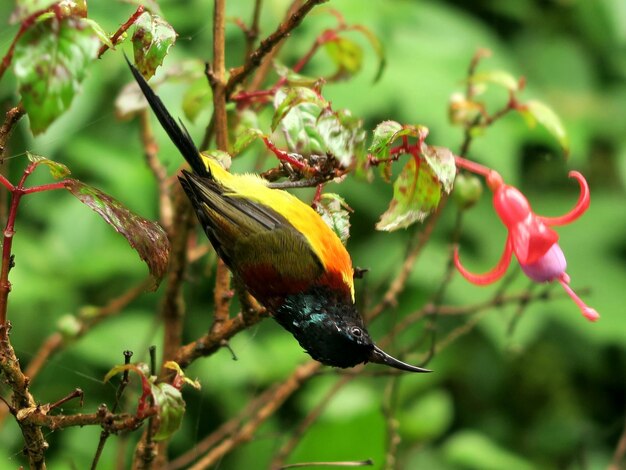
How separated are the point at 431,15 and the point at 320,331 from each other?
2032 millimetres

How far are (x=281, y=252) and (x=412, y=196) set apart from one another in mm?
301

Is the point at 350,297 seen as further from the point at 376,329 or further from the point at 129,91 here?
the point at 376,329

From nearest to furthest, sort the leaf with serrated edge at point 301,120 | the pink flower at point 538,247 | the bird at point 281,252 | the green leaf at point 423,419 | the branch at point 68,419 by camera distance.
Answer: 1. the branch at point 68,419
2. the leaf with serrated edge at point 301,120
3. the pink flower at point 538,247
4. the bird at point 281,252
5. the green leaf at point 423,419

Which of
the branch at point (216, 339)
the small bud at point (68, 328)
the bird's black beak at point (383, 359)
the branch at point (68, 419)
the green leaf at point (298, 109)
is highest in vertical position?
the green leaf at point (298, 109)

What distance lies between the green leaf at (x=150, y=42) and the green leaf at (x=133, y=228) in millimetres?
141

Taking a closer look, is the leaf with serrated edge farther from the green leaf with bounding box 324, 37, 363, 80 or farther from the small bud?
the small bud

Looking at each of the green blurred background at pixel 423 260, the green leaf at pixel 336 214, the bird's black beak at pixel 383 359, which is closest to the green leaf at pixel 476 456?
the green blurred background at pixel 423 260

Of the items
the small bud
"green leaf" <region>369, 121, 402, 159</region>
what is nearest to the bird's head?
"green leaf" <region>369, 121, 402, 159</region>

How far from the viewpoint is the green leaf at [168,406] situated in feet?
2.76

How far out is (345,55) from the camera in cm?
148

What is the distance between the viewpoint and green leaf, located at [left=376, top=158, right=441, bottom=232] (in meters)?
0.98

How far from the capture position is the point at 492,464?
2467mm

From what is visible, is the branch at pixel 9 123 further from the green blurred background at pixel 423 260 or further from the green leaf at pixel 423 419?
the green leaf at pixel 423 419

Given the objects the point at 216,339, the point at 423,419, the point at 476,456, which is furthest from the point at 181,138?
the point at 476,456
